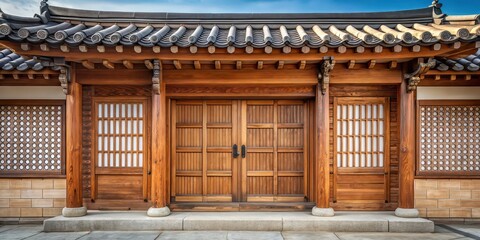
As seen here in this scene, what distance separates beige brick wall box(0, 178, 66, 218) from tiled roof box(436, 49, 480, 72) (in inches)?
321

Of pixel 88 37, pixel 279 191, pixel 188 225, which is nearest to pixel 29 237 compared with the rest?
pixel 188 225

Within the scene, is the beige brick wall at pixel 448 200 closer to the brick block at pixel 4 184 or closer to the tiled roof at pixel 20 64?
the tiled roof at pixel 20 64

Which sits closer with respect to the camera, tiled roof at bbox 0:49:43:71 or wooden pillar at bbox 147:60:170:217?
tiled roof at bbox 0:49:43:71

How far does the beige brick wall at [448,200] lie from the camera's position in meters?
7.02

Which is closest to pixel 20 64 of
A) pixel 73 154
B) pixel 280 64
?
pixel 73 154

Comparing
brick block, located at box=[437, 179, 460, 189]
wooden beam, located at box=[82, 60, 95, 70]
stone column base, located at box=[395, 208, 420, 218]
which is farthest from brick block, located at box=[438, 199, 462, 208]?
wooden beam, located at box=[82, 60, 95, 70]

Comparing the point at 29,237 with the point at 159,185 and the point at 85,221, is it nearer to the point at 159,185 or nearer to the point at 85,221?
the point at 85,221

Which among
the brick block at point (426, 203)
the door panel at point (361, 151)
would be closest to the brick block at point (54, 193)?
the door panel at point (361, 151)

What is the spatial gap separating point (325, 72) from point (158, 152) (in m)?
3.61

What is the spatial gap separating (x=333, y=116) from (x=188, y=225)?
3.72m

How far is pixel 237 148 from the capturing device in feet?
23.7

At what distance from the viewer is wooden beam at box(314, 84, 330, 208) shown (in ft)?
21.2

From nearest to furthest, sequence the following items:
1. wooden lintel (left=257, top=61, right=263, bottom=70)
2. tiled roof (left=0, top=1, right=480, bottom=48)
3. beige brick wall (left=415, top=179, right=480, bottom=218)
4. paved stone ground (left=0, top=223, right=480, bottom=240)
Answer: tiled roof (left=0, top=1, right=480, bottom=48) → paved stone ground (left=0, top=223, right=480, bottom=240) → wooden lintel (left=257, top=61, right=263, bottom=70) → beige brick wall (left=415, top=179, right=480, bottom=218)

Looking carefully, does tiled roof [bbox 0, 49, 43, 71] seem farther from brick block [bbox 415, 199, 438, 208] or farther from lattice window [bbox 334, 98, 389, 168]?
brick block [bbox 415, 199, 438, 208]
